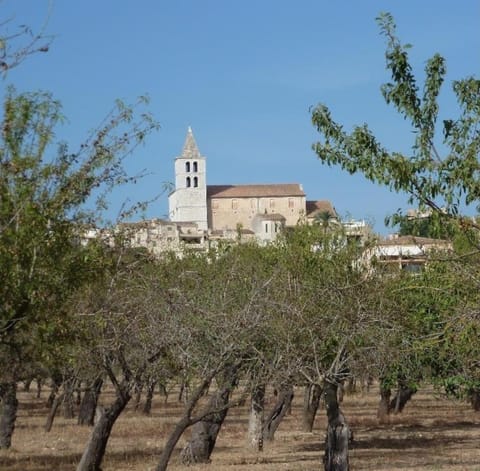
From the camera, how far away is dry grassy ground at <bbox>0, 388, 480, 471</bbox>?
2608 cm

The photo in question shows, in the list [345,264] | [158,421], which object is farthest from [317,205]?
[345,264]

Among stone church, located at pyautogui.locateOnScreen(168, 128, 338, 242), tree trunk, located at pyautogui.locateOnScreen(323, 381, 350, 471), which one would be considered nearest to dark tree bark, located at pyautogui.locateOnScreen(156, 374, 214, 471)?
tree trunk, located at pyautogui.locateOnScreen(323, 381, 350, 471)

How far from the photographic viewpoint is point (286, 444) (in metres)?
32.8

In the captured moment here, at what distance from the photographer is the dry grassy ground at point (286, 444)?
26.1 metres

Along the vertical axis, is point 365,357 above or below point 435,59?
below

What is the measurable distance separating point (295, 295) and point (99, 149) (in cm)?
1168

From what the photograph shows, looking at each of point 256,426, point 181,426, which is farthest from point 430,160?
point 256,426

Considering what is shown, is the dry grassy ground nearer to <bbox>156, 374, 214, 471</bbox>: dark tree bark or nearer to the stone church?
<bbox>156, 374, 214, 471</bbox>: dark tree bark

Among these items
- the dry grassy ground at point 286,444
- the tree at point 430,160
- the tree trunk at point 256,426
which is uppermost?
the tree at point 430,160

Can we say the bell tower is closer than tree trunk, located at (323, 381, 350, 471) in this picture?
No

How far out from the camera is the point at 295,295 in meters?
24.1

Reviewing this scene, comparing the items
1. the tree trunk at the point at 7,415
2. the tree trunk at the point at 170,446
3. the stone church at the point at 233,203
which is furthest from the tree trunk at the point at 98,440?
the stone church at the point at 233,203

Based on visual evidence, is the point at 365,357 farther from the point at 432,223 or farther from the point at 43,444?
the point at 432,223

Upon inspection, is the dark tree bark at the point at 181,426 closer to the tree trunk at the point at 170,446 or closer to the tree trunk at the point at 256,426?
the tree trunk at the point at 170,446
